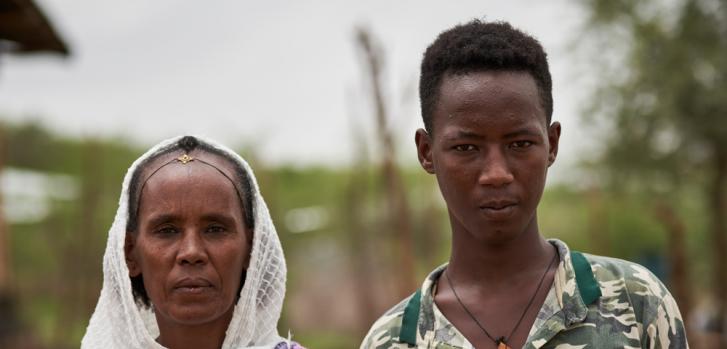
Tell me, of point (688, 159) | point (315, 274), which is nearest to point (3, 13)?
point (688, 159)

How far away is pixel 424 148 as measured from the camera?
3582mm

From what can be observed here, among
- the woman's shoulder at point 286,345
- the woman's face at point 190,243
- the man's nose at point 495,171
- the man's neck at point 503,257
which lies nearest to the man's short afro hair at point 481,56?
the man's nose at point 495,171

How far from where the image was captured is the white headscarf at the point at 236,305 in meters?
3.56

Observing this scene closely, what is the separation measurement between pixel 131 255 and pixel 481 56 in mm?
1375

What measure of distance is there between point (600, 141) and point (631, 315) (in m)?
10.9

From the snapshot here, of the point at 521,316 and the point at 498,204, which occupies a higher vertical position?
the point at 498,204

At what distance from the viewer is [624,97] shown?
13328mm

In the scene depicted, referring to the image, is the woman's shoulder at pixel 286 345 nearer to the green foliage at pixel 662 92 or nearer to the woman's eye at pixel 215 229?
the woman's eye at pixel 215 229

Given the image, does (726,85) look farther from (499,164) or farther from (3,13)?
(499,164)

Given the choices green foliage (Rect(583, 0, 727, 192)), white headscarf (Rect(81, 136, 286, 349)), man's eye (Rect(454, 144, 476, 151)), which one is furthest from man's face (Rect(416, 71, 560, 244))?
green foliage (Rect(583, 0, 727, 192))

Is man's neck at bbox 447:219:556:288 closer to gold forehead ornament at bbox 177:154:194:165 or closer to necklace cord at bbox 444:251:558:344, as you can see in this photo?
necklace cord at bbox 444:251:558:344

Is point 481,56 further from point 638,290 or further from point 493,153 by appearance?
point 638,290

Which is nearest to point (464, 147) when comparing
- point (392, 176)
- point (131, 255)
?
point (131, 255)

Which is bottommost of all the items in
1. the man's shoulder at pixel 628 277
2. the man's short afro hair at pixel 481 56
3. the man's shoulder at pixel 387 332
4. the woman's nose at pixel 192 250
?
the man's shoulder at pixel 387 332
